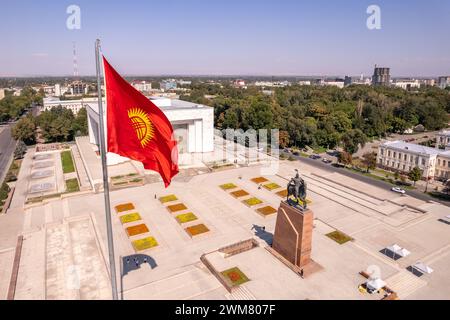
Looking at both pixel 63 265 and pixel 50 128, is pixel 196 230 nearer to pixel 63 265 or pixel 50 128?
pixel 63 265

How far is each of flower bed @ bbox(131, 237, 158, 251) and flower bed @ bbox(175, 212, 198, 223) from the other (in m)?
3.29

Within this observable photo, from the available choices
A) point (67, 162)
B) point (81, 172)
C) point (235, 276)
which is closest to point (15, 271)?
point (235, 276)

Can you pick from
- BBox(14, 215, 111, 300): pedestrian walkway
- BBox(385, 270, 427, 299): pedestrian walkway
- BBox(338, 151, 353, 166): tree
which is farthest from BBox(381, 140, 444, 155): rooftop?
BBox(14, 215, 111, 300): pedestrian walkway

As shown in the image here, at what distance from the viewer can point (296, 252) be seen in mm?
19109

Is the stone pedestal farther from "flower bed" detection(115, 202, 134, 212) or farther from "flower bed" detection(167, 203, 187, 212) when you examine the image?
"flower bed" detection(115, 202, 134, 212)

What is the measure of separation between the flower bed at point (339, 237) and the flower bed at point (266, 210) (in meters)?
5.32

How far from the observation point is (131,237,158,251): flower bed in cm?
2209

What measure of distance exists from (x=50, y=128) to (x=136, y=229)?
4016cm

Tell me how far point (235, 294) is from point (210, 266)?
2.81 m

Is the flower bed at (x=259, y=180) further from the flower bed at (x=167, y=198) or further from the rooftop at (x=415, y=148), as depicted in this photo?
the rooftop at (x=415, y=148)

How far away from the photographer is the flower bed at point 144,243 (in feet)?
72.5

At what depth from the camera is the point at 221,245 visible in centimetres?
2250

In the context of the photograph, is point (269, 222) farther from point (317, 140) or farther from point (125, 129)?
point (317, 140)

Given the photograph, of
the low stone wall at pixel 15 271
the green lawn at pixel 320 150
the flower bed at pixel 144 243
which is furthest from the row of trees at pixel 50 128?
the green lawn at pixel 320 150
